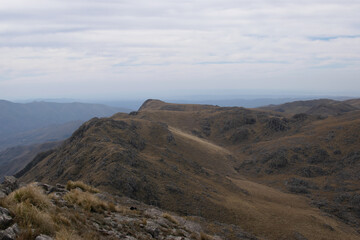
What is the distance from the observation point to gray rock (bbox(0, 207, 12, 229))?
7090mm

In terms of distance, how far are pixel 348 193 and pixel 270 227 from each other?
21.3m

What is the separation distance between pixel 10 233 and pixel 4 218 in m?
0.86

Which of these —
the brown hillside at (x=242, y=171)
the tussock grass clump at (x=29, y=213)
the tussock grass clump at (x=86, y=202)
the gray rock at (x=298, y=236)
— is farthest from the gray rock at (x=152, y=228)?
the gray rock at (x=298, y=236)

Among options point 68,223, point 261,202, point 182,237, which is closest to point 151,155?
point 261,202

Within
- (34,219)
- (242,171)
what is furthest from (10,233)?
(242,171)

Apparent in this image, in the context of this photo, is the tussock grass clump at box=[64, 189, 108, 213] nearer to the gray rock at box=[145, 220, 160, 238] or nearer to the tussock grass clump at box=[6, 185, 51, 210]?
the tussock grass clump at box=[6, 185, 51, 210]

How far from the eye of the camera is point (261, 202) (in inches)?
1237

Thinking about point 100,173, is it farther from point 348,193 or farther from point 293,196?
point 348,193

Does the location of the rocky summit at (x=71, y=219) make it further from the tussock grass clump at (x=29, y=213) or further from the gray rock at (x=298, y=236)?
the gray rock at (x=298, y=236)

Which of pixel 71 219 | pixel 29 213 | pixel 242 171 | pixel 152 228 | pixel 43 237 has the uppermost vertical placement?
pixel 29 213

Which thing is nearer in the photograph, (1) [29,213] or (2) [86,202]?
(1) [29,213]

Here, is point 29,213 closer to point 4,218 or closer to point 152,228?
point 4,218

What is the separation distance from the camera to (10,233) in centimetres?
666

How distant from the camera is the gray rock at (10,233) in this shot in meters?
6.45
